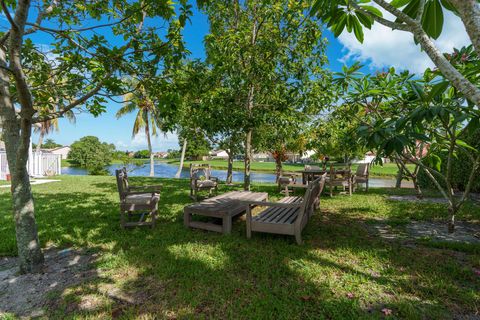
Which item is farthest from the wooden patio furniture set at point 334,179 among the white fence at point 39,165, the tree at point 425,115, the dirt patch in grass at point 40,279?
the white fence at point 39,165

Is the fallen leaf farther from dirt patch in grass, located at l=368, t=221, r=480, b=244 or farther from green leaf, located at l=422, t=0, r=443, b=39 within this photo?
green leaf, located at l=422, t=0, r=443, b=39

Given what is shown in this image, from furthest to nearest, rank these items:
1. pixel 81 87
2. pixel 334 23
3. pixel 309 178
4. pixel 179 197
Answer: pixel 309 178 → pixel 179 197 → pixel 81 87 → pixel 334 23

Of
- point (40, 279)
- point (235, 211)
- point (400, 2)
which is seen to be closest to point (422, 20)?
point (400, 2)

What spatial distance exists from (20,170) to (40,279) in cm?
138

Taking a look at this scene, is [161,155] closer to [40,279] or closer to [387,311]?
[40,279]

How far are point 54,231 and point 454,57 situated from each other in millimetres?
7808

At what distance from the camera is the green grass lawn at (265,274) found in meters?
2.29

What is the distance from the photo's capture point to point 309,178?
995 centimetres

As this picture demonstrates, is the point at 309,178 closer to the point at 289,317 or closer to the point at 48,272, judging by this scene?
the point at 289,317

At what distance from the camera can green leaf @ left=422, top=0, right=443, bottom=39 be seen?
6.97ft

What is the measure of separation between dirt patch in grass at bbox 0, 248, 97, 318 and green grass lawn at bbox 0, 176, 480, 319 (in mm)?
174

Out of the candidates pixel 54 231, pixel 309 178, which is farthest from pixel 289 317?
pixel 309 178

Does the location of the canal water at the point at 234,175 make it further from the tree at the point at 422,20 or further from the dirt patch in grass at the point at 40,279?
the tree at the point at 422,20

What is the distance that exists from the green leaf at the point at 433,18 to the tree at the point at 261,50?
364cm
